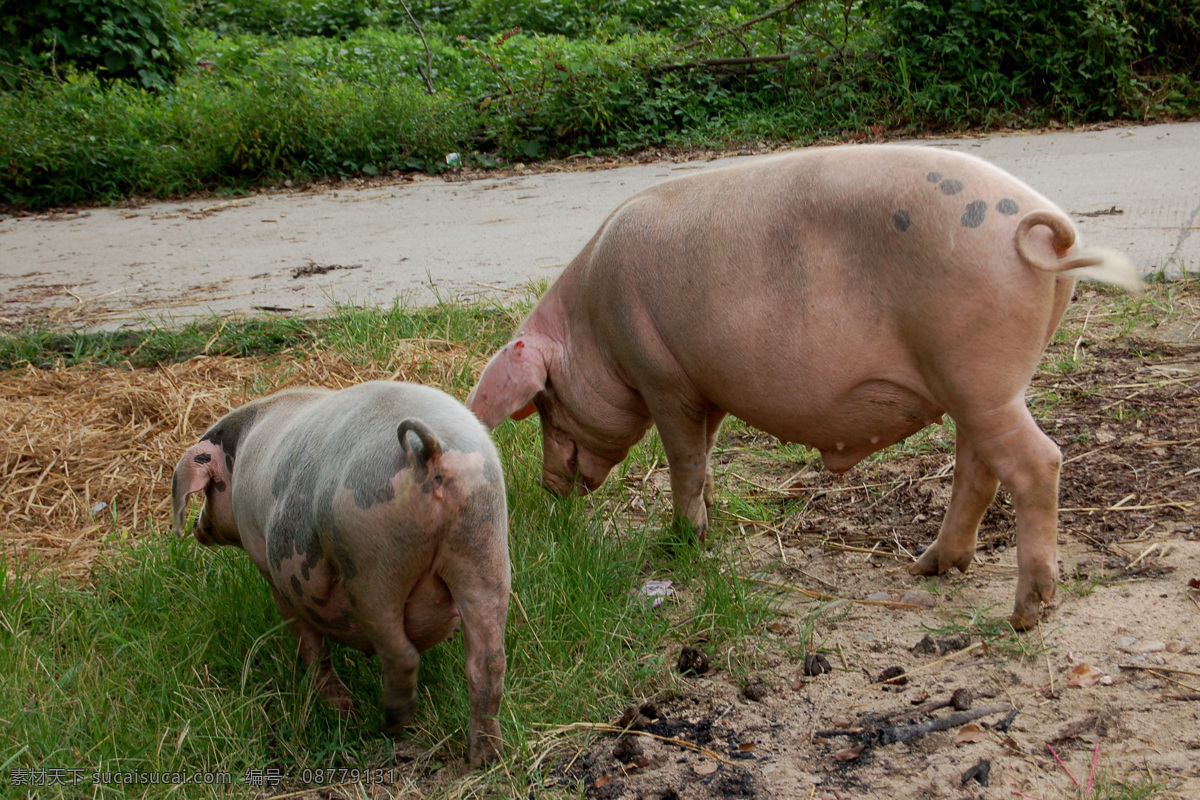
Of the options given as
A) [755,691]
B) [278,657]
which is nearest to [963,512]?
[755,691]

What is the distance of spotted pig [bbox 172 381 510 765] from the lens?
2324 mm

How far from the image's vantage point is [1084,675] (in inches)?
108

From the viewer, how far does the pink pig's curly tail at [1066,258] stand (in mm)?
2648

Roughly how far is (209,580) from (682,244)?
6.10 ft

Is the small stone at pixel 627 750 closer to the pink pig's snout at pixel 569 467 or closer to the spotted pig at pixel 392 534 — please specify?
the spotted pig at pixel 392 534

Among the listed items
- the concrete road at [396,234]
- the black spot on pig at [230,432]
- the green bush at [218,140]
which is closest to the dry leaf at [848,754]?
the black spot on pig at [230,432]

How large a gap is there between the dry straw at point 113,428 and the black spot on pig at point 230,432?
Result: 863 millimetres

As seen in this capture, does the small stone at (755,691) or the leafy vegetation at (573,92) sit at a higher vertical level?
the leafy vegetation at (573,92)

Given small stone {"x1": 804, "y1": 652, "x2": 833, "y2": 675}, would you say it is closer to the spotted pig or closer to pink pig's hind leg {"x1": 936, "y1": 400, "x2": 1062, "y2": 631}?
pink pig's hind leg {"x1": 936, "y1": 400, "x2": 1062, "y2": 631}

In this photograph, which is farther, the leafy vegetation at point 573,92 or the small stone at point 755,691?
the leafy vegetation at point 573,92

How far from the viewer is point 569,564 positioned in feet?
10.8

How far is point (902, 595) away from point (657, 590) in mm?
800

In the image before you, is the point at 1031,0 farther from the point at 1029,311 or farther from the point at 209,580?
the point at 209,580

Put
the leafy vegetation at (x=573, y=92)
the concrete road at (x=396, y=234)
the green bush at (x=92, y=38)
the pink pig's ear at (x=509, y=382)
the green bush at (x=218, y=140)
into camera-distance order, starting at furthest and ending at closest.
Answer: the green bush at (x=92, y=38), the green bush at (x=218, y=140), the leafy vegetation at (x=573, y=92), the concrete road at (x=396, y=234), the pink pig's ear at (x=509, y=382)
